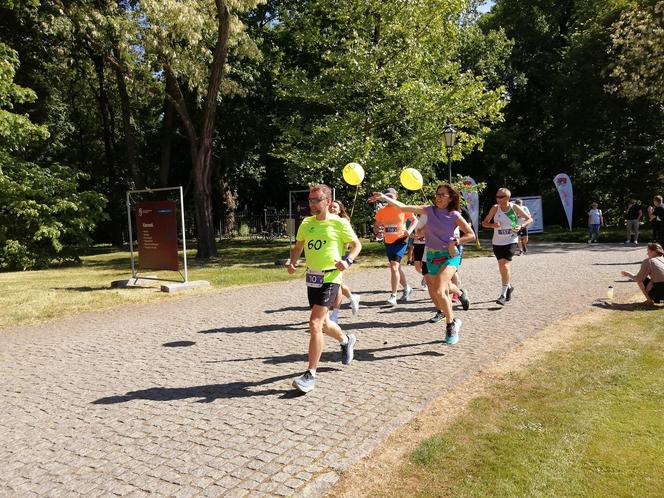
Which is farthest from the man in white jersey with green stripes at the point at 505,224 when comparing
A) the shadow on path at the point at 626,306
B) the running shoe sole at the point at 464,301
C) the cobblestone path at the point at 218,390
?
the shadow on path at the point at 626,306

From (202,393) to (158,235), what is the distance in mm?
7689

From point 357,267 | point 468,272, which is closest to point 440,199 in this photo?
point 468,272

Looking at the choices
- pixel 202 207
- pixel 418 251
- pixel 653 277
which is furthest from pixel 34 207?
pixel 653 277

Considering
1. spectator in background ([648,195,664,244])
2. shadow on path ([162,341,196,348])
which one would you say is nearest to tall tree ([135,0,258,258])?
shadow on path ([162,341,196,348])

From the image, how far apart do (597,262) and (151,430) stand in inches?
556

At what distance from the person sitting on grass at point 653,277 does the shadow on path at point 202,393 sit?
6577mm

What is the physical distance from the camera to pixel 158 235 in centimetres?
1231

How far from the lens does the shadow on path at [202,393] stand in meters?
5.20

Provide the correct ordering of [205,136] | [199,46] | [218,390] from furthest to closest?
1. [205,136]
2. [199,46]
3. [218,390]

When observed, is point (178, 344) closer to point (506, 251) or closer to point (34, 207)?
point (506, 251)

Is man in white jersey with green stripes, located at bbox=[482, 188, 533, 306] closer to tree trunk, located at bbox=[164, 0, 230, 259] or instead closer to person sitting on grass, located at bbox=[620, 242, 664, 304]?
person sitting on grass, located at bbox=[620, 242, 664, 304]

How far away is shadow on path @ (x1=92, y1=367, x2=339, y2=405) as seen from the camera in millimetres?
5199

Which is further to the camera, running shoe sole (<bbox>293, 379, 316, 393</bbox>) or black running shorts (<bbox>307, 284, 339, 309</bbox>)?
black running shorts (<bbox>307, 284, 339, 309</bbox>)

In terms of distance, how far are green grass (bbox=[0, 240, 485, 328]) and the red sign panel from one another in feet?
2.25
